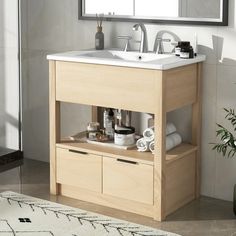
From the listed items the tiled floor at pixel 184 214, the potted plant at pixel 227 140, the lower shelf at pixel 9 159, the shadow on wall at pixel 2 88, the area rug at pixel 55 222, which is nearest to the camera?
the area rug at pixel 55 222

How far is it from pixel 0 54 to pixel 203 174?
171 centimetres

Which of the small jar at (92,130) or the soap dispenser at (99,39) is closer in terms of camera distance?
the small jar at (92,130)

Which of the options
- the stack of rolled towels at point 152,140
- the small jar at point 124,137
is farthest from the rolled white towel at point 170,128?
the small jar at point 124,137

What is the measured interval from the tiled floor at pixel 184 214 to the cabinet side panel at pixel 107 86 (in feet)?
2.15

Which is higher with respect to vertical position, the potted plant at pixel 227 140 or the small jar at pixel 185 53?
the small jar at pixel 185 53

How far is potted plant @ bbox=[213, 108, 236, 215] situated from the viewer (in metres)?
3.86

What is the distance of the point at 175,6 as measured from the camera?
164 inches

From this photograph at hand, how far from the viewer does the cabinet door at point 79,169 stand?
4.08 m

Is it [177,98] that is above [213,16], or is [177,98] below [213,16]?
below

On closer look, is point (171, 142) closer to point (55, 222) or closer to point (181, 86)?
point (181, 86)

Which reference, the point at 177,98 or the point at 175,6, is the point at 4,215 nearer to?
the point at 177,98

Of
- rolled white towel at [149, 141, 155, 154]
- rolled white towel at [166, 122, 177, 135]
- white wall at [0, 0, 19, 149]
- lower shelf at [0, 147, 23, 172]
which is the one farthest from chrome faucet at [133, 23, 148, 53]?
lower shelf at [0, 147, 23, 172]

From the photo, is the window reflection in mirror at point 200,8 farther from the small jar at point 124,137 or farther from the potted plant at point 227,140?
the small jar at point 124,137

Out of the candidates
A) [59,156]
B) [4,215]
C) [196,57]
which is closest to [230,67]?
[196,57]
